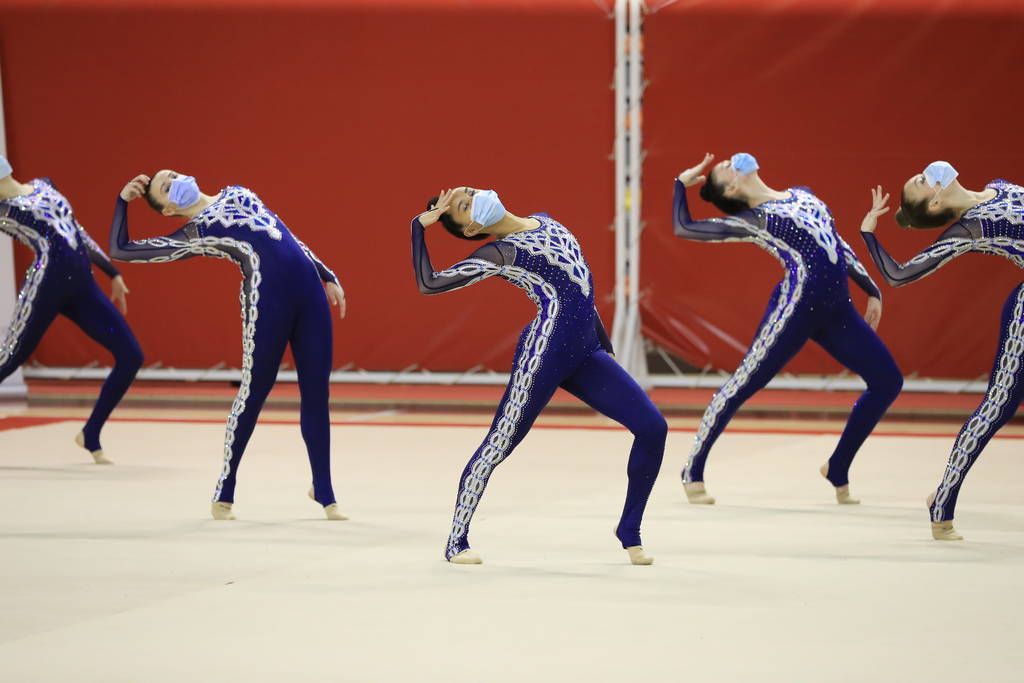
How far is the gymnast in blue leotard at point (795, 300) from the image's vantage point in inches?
257

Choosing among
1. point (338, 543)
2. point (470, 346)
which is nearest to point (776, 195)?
point (338, 543)

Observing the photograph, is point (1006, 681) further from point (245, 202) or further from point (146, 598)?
point (245, 202)

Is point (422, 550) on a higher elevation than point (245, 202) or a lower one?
lower

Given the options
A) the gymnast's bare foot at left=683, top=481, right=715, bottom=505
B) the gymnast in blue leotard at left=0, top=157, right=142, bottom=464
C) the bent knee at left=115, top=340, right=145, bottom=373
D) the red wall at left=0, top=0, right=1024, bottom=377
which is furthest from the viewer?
the red wall at left=0, top=0, right=1024, bottom=377

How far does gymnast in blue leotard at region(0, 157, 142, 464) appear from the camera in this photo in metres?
7.67

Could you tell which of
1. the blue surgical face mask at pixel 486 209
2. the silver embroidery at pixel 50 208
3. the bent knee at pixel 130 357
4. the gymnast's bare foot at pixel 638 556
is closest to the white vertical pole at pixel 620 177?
the bent knee at pixel 130 357

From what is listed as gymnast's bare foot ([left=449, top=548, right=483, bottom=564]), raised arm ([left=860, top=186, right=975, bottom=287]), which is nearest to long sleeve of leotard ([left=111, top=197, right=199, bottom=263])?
gymnast's bare foot ([left=449, top=548, right=483, bottom=564])

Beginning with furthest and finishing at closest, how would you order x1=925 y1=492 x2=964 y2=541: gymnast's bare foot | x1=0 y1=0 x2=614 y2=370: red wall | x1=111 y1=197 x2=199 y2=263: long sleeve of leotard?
1. x1=0 y1=0 x2=614 y2=370: red wall
2. x1=111 y1=197 x2=199 y2=263: long sleeve of leotard
3. x1=925 y1=492 x2=964 y2=541: gymnast's bare foot

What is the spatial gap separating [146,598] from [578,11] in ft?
24.4

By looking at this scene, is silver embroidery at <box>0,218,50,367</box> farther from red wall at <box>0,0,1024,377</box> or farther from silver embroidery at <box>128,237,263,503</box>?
red wall at <box>0,0,1024,377</box>

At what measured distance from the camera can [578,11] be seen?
11117 millimetres

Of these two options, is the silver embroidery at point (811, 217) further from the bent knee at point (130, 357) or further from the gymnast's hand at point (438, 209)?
the bent knee at point (130, 357)

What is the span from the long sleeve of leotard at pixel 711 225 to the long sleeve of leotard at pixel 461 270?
1.71 meters

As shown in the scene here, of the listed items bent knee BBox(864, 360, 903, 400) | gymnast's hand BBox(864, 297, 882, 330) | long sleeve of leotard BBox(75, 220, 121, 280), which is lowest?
bent knee BBox(864, 360, 903, 400)
